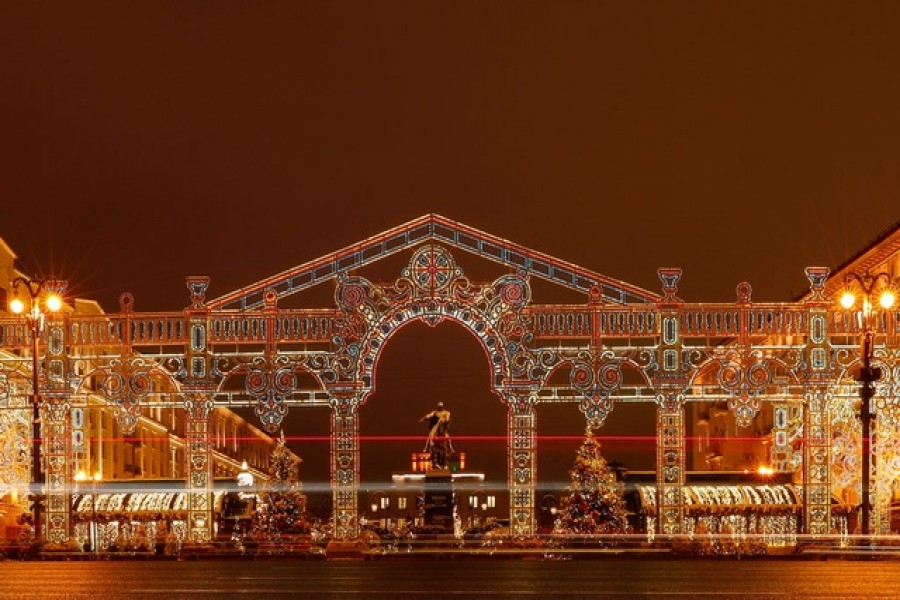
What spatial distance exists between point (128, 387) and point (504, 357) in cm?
1088

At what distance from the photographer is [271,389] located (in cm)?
4819

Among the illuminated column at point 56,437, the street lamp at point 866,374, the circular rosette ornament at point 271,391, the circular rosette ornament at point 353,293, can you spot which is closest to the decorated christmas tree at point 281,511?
the circular rosette ornament at point 271,391

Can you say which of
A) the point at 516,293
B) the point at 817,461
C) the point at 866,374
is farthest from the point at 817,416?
the point at 516,293

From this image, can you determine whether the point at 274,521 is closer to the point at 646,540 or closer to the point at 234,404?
the point at 234,404

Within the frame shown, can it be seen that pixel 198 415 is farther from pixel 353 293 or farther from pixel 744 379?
pixel 744 379

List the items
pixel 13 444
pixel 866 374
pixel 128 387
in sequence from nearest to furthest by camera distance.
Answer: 1. pixel 866 374
2. pixel 128 387
3. pixel 13 444

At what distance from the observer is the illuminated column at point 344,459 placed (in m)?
47.4

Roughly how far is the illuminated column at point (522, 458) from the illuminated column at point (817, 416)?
7583 mm

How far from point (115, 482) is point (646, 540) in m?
19.5

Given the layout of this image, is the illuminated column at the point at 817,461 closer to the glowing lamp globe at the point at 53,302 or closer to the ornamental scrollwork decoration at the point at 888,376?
the ornamental scrollwork decoration at the point at 888,376

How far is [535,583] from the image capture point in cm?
2791

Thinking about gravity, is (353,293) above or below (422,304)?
above

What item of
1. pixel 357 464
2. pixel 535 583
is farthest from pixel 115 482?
pixel 535 583

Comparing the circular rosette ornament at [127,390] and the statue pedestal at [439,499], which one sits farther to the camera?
the statue pedestal at [439,499]
